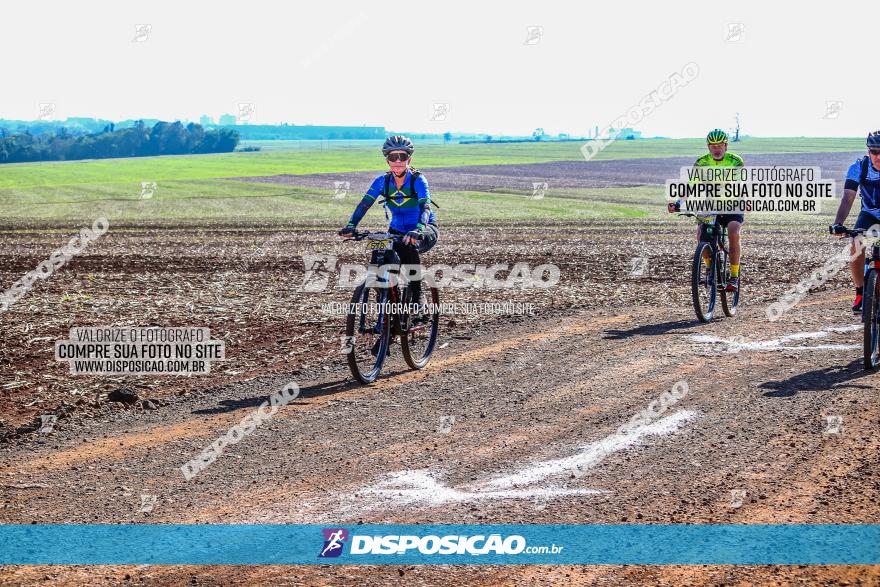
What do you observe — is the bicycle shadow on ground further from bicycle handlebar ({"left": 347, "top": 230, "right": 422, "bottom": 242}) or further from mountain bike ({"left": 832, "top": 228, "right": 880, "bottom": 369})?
mountain bike ({"left": 832, "top": 228, "right": 880, "bottom": 369})

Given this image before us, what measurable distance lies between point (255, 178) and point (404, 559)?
6994 cm

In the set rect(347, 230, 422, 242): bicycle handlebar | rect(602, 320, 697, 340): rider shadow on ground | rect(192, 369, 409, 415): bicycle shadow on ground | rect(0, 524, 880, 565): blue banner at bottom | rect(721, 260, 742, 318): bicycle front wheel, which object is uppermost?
rect(347, 230, 422, 242): bicycle handlebar

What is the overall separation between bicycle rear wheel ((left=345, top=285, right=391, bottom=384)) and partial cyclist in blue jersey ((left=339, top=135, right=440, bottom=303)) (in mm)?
623

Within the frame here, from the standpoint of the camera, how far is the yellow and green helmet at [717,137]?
527 inches

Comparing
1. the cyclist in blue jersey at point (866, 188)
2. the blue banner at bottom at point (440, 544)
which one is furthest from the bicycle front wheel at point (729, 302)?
the blue banner at bottom at point (440, 544)

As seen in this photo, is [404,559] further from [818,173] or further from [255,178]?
[818,173]

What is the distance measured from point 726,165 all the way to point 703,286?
179 cm

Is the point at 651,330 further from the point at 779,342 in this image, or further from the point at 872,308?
the point at 872,308

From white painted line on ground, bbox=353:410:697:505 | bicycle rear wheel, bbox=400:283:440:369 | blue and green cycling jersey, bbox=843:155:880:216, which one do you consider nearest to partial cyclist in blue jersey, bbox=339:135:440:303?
bicycle rear wheel, bbox=400:283:440:369

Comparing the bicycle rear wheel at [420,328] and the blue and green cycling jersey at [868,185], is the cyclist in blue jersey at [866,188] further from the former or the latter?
the bicycle rear wheel at [420,328]

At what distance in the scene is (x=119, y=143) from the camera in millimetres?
134000

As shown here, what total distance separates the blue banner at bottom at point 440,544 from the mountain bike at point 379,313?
4.00 meters

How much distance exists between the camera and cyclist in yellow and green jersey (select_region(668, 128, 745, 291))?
529 inches

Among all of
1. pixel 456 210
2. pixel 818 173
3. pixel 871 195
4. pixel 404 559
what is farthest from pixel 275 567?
pixel 818 173
